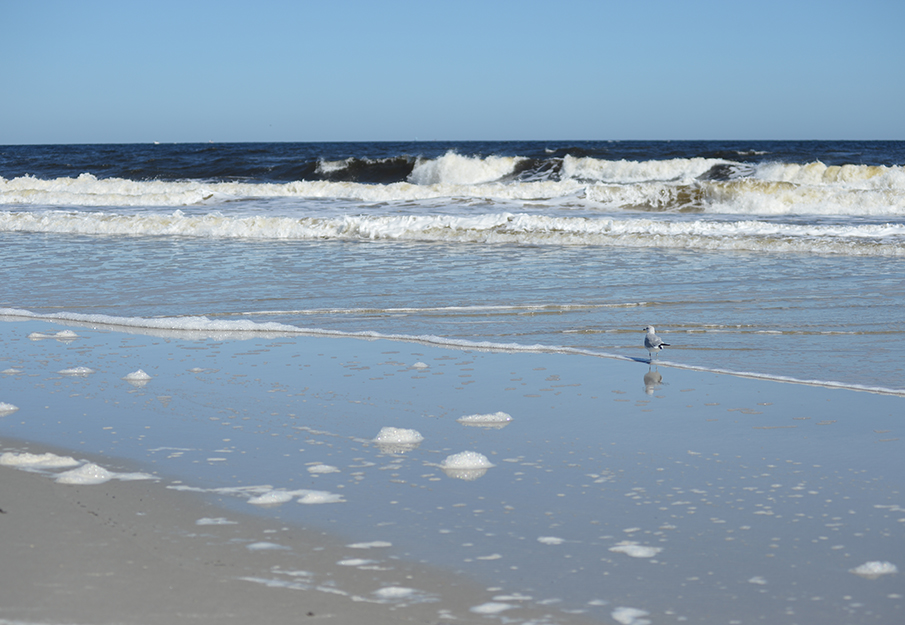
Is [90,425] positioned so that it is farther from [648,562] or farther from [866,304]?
[866,304]

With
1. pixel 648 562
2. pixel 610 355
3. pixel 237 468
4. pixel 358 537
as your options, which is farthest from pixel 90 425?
pixel 610 355

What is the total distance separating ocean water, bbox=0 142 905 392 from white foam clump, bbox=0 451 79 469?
3040 millimetres

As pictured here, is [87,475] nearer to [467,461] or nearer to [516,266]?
[467,461]

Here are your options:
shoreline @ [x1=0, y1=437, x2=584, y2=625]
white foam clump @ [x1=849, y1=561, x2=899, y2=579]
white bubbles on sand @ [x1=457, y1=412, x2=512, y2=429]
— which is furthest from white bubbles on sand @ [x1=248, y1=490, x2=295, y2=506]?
white foam clump @ [x1=849, y1=561, x2=899, y2=579]

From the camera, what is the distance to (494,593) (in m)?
2.51

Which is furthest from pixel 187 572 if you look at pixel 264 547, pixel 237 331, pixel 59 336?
pixel 59 336

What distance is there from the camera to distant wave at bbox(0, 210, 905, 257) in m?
12.5

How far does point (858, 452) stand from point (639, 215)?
13.7 m

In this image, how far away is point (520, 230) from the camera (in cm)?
1459

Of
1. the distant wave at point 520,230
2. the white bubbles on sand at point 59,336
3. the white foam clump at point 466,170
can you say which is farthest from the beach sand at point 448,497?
the white foam clump at point 466,170

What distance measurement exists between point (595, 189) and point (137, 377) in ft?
50.8

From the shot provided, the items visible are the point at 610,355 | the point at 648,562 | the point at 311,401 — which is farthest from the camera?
the point at 610,355

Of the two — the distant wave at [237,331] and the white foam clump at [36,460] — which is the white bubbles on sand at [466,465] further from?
the distant wave at [237,331]

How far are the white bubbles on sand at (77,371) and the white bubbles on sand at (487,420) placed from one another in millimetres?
2492
